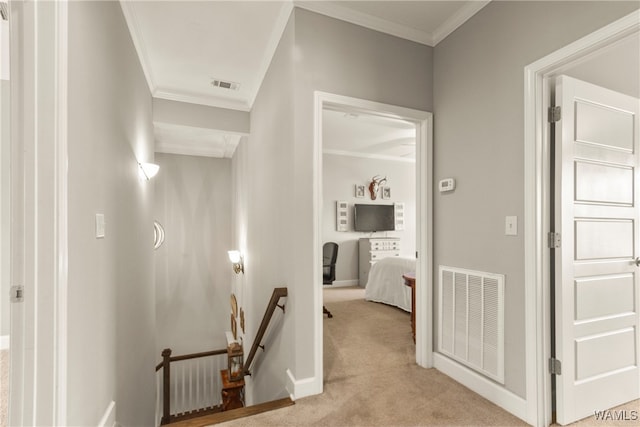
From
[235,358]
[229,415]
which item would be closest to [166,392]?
[235,358]

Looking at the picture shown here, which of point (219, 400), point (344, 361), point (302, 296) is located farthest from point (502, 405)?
point (219, 400)

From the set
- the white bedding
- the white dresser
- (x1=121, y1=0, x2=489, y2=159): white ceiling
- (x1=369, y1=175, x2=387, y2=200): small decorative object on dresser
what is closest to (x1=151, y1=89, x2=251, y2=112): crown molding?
(x1=121, y1=0, x2=489, y2=159): white ceiling

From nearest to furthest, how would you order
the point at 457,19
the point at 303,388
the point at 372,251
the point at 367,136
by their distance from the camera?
the point at 303,388
the point at 457,19
the point at 367,136
the point at 372,251

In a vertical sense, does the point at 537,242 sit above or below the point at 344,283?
above

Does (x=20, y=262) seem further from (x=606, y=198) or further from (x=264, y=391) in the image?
(x=606, y=198)

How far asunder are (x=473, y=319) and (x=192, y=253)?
514 cm

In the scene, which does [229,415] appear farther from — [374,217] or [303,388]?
[374,217]

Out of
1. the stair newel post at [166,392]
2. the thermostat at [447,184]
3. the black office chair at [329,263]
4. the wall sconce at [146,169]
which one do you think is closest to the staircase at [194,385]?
the stair newel post at [166,392]

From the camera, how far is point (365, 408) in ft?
6.31

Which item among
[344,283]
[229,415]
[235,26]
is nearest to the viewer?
[229,415]

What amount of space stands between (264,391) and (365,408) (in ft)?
4.77

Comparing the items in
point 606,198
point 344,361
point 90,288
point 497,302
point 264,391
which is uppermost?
point 606,198

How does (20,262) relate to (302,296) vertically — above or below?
above

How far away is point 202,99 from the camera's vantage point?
3.82 meters
